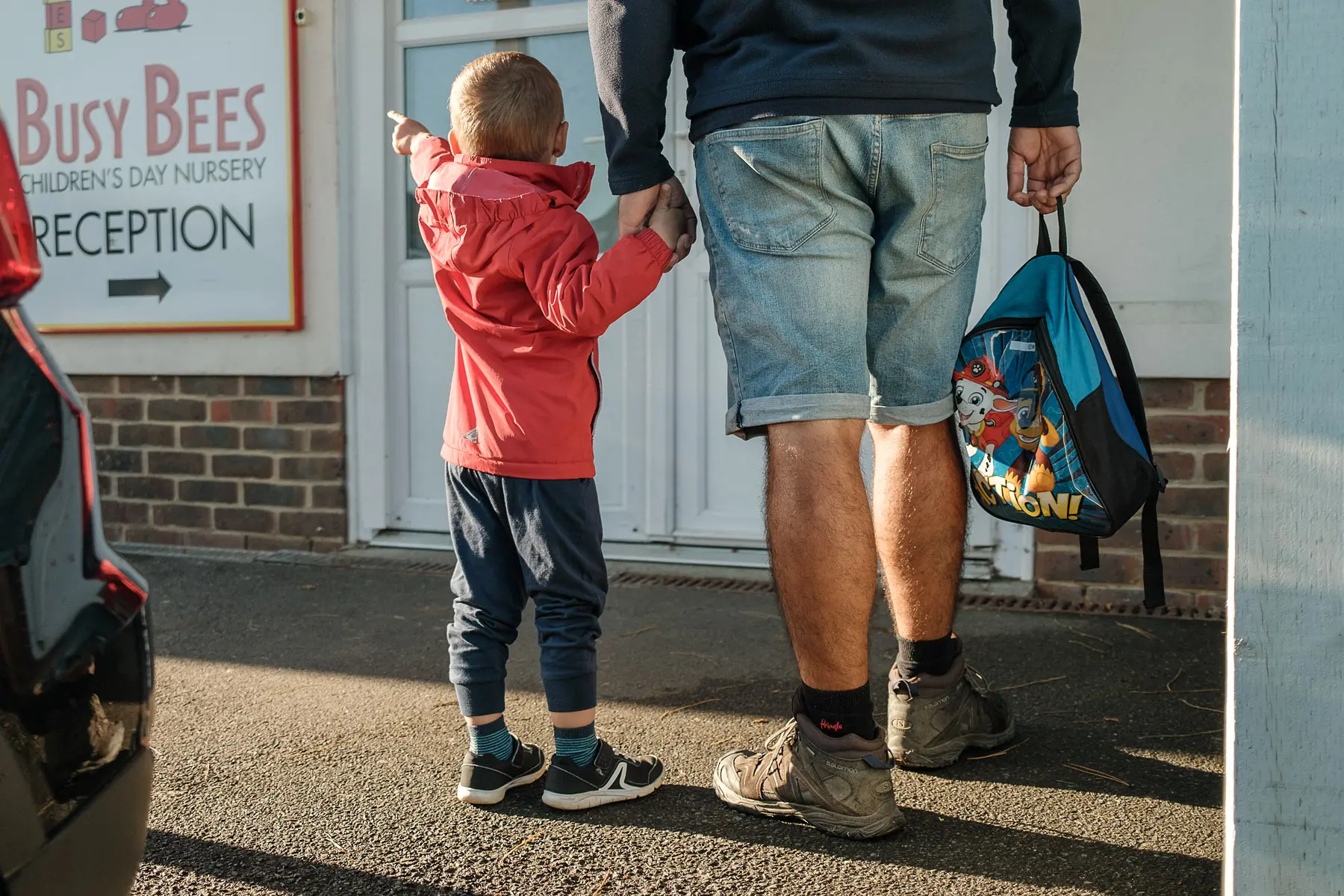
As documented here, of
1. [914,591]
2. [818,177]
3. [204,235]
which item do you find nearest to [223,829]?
[914,591]

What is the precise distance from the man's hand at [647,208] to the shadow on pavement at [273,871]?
1072 mm

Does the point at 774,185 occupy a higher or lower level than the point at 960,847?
higher

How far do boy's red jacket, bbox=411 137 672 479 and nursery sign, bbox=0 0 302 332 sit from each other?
98.6 inches

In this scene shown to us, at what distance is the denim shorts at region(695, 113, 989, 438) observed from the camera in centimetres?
201

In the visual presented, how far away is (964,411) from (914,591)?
34cm

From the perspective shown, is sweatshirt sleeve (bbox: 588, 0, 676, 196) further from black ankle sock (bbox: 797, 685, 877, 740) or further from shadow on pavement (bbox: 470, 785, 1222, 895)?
shadow on pavement (bbox: 470, 785, 1222, 895)

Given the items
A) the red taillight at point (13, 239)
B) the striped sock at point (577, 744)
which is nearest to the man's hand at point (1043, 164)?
the striped sock at point (577, 744)

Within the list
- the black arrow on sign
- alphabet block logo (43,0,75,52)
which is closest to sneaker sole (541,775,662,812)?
the black arrow on sign

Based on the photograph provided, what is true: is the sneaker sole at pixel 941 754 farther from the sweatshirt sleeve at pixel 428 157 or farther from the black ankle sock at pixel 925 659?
the sweatshirt sleeve at pixel 428 157

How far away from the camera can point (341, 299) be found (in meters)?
4.56

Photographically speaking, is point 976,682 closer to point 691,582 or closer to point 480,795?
point 480,795

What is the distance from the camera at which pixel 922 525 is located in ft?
7.59

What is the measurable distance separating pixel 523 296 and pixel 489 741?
790 mm

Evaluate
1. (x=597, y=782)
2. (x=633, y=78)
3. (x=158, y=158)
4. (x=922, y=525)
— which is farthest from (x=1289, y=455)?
(x=158, y=158)
